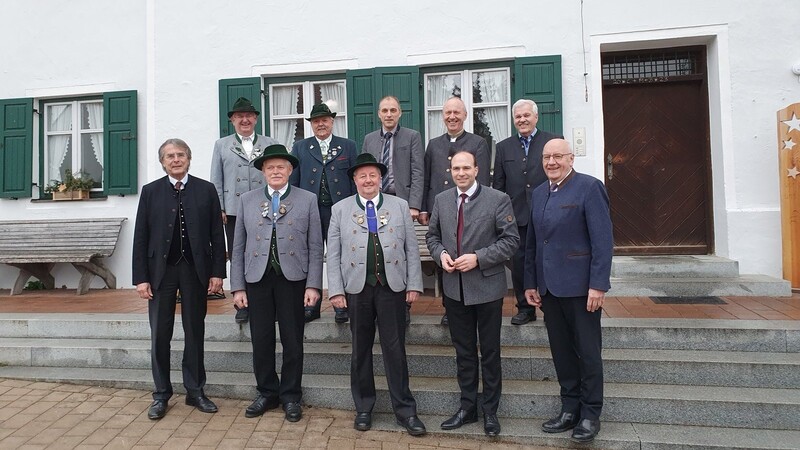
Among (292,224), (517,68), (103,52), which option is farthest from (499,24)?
(103,52)

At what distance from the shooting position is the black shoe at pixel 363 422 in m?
3.58

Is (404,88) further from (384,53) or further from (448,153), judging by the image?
(448,153)

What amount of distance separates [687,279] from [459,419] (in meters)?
3.56

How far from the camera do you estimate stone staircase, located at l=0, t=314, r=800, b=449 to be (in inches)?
135

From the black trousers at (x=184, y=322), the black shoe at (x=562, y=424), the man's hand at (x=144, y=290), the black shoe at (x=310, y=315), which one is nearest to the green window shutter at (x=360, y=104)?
the black shoe at (x=310, y=315)

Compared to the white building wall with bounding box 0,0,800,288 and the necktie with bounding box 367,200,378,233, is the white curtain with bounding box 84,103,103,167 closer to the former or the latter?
the white building wall with bounding box 0,0,800,288

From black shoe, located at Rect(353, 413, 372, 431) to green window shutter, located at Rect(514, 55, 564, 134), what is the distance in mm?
4084

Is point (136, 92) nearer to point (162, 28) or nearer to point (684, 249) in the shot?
point (162, 28)

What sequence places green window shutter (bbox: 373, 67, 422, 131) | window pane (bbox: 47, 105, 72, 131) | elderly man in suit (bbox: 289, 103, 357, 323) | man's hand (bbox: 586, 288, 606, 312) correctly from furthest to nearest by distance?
1. window pane (bbox: 47, 105, 72, 131)
2. green window shutter (bbox: 373, 67, 422, 131)
3. elderly man in suit (bbox: 289, 103, 357, 323)
4. man's hand (bbox: 586, 288, 606, 312)

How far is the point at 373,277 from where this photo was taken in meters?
3.48

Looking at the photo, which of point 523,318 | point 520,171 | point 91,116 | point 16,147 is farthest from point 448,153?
point 16,147

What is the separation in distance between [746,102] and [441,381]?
15.9 ft

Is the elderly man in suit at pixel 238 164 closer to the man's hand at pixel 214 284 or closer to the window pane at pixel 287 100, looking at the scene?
the man's hand at pixel 214 284

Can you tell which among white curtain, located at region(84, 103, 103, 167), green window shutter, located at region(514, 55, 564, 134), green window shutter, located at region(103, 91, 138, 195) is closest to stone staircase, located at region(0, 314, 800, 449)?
green window shutter, located at region(103, 91, 138, 195)
